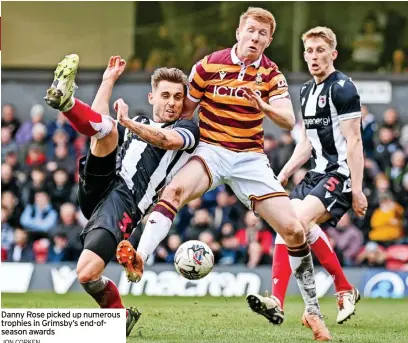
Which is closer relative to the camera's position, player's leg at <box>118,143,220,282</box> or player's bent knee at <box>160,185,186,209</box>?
player's leg at <box>118,143,220,282</box>

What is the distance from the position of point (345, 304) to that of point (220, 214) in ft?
22.9

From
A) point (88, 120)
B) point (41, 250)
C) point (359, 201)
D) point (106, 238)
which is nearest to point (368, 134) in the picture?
point (41, 250)

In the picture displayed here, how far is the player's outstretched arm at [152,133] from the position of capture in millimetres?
7770

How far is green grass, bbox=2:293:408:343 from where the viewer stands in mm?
8250

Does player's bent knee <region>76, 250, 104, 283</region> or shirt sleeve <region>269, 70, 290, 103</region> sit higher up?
shirt sleeve <region>269, 70, 290, 103</region>

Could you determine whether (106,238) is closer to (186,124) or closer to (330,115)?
(186,124)

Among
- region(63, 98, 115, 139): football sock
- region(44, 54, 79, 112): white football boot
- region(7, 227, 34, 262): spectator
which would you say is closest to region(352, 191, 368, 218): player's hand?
region(63, 98, 115, 139): football sock

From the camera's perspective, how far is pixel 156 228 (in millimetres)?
8086

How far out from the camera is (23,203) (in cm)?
1711

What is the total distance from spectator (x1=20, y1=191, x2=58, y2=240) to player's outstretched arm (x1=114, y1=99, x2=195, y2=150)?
881cm

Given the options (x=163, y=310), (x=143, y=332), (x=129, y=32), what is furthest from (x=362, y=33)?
(x=143, y=332)

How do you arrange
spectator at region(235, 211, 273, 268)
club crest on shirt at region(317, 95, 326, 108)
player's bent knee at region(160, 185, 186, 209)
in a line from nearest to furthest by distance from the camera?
player's bent knee at region(160, 185, 186, 209) → club crest on shirt at region(317, 95, 326, 108) → spectator at region(235, 211, 273, 268)

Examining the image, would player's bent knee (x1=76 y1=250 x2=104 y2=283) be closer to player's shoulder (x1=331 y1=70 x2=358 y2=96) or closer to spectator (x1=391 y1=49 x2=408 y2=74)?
player's shoulder (x1=331 y1=70 x2=358 y2=96)

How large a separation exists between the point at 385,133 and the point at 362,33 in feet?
8.30
